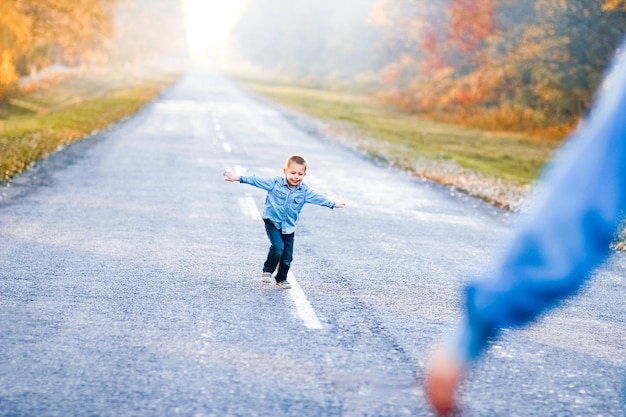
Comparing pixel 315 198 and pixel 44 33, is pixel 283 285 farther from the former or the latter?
pixel 44 33

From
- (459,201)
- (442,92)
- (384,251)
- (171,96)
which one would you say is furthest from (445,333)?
(171,96)

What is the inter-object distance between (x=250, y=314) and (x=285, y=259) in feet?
3.38

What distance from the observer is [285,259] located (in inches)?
281

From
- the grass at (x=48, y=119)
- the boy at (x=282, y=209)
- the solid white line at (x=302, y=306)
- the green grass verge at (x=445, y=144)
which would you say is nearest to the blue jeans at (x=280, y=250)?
the boy at (x=282, y=209)

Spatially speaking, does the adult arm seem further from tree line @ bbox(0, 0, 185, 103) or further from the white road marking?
tree line @ bbox(0, 0, 185, 103)

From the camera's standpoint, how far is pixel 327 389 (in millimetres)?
4547

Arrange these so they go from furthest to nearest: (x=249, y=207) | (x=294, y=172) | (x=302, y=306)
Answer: (x=249, y=207)
(x=294, y=172)
(x=302, y=306)

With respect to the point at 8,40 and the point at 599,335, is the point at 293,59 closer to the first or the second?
the point at 8,40

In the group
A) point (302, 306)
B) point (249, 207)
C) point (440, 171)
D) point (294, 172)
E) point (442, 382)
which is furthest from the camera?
point (440, 171)

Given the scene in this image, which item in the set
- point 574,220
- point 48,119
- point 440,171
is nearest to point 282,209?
point 574,220

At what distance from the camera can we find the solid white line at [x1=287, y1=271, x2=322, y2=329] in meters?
6.00

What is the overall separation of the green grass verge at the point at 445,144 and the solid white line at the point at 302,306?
1233 cm

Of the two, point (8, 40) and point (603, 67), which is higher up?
point (603, 67)

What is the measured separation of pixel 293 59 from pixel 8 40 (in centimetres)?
6585
